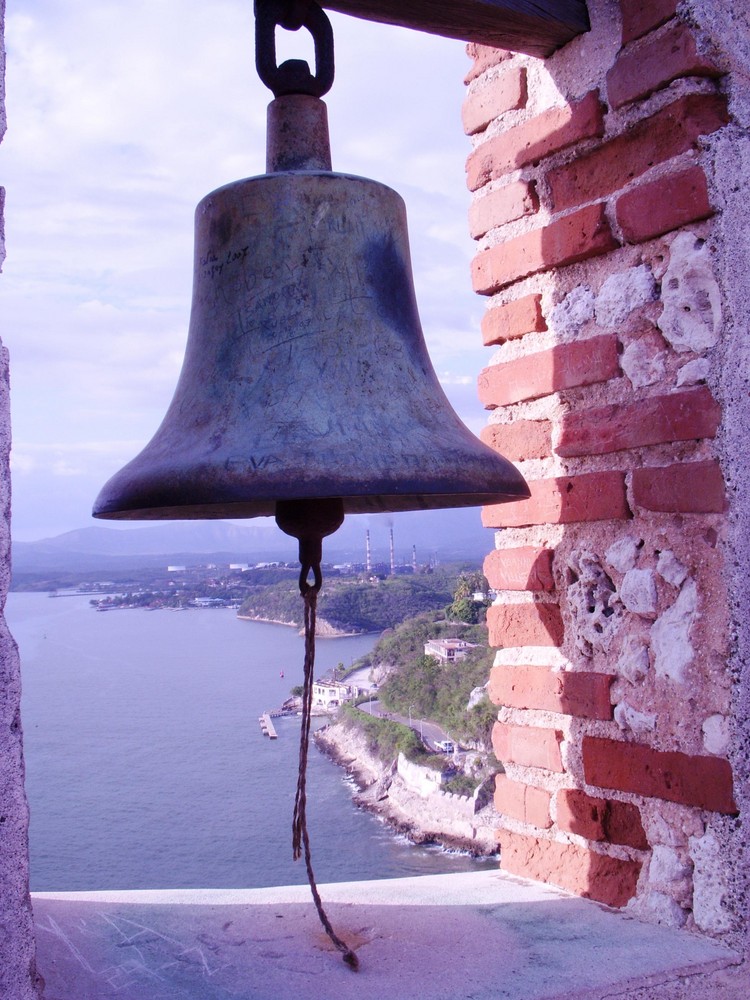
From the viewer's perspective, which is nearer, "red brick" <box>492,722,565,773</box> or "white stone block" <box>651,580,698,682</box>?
"white stone block" <box>651,580,698,682</box>

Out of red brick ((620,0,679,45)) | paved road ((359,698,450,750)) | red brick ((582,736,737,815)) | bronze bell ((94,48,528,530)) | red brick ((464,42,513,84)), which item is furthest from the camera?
paved road ((359,698,450,750))

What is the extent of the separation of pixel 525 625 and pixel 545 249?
673 mm

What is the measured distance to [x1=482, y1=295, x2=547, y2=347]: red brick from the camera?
167 cm

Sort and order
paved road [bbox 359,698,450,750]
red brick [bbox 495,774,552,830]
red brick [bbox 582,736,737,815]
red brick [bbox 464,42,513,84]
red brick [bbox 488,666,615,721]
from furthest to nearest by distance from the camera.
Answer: paved road [bbox 359,698,450,750] < red brick [bbox 464,42,513,84] < red brick [bbox 495,774,552,830] < red brick [bbox 488,666,615,721] < red brick [bbox 582,736,737,815]

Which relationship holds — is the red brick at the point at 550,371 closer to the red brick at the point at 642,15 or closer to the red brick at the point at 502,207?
the red brick at the point at 502,207

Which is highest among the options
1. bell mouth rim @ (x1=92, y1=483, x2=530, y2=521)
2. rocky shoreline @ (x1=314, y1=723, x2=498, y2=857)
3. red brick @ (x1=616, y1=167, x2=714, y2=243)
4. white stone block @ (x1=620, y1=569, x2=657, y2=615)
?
red brick @ (x1=616, y1=167, x2=714, y2=243)

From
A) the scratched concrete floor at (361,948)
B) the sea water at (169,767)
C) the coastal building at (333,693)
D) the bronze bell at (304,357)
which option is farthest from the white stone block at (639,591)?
the sea water at (169,767)

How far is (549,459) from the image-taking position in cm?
164

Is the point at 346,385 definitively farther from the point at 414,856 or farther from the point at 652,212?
the point at 414,856

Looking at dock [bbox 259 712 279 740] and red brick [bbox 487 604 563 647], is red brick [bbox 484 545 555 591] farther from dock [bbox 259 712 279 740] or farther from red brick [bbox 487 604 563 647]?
dock [bbox 259 712 279 740]

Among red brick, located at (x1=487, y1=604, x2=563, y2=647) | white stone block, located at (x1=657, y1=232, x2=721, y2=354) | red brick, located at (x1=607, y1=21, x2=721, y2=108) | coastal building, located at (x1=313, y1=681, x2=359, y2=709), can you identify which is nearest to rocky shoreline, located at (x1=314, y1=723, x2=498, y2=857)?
coastal building, located at (x1=313, y1=681, x2=359, y2=709)

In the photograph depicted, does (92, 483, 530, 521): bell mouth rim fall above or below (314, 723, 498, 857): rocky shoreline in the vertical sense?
above

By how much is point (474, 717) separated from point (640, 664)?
29.9 ft

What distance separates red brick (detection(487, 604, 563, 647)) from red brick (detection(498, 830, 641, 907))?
0.35m
